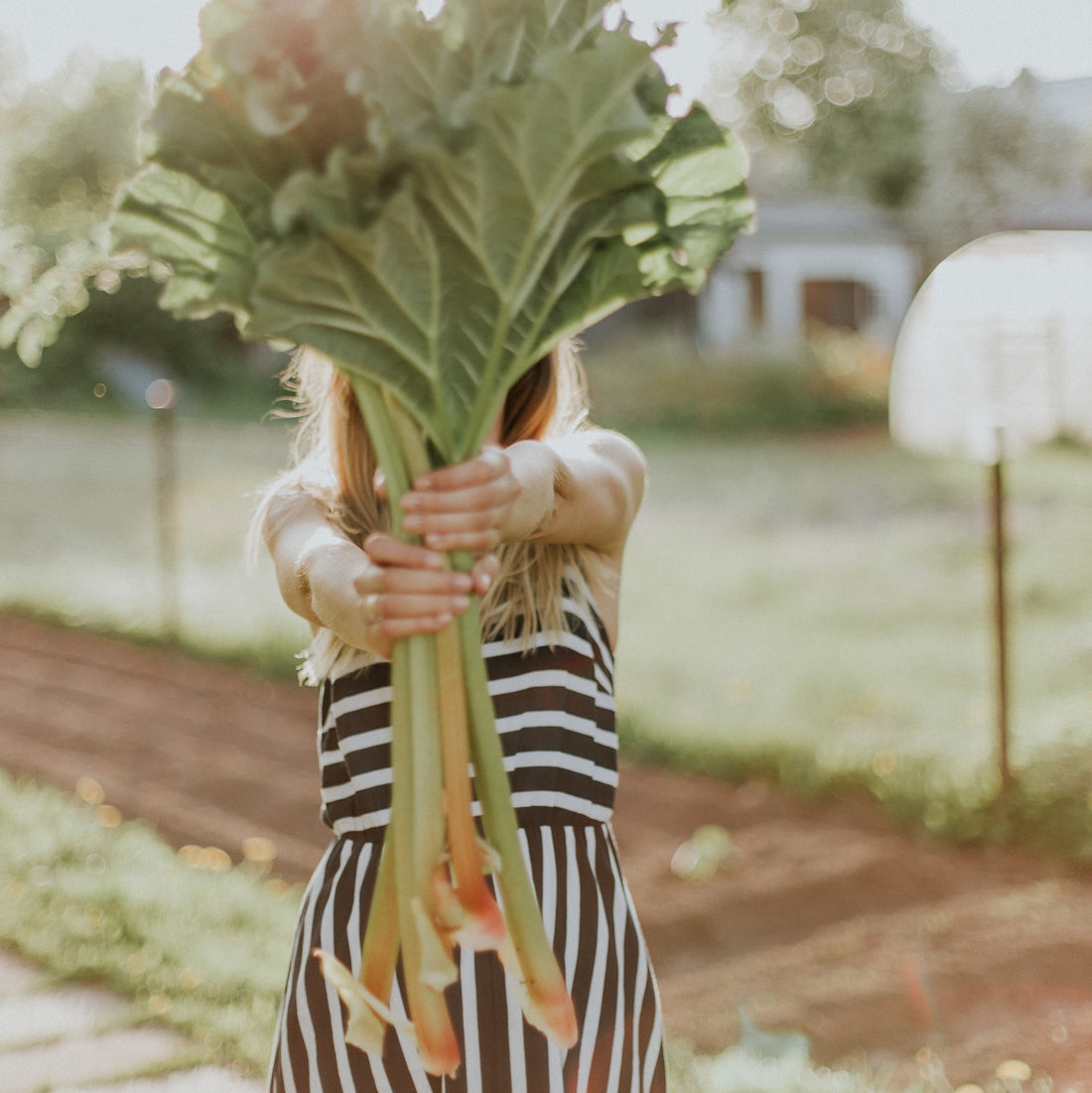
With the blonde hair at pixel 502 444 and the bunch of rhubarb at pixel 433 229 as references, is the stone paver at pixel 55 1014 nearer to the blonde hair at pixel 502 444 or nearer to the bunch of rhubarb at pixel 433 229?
the blonde hair at pixel 502 444

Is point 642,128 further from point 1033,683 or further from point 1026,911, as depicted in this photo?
point 1033,683

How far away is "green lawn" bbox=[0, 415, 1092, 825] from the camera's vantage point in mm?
5598

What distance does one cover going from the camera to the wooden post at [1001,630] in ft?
14.4

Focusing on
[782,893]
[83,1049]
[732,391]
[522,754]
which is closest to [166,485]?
[782,893]

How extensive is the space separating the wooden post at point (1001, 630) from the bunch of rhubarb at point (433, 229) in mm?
3739

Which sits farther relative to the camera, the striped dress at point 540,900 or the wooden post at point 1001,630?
the wooden post at point 1001,630

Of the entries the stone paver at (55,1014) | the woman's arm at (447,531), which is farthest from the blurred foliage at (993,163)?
the woman's arm at (447,531)

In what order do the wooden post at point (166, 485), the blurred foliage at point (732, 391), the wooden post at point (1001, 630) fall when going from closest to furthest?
the wooden post at point (1001, 630)
the wooden post at point (166, 485)
the blurred foliage at point (732, 391)

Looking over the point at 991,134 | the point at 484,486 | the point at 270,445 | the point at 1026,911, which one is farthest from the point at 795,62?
the point at 484,486

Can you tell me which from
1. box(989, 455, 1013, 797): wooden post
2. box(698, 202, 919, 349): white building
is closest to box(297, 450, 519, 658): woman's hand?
box(989, 455, 1013, 797): wooden post

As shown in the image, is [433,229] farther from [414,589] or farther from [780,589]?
[780,589]

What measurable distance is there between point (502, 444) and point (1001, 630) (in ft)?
11.1

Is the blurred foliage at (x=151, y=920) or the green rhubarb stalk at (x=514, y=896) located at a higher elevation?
the green rhubarb stalk at (x=514, y=896)

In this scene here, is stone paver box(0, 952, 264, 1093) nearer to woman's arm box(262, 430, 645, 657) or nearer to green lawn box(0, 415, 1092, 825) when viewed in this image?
woman's arm box(262, 430, 645, 657)
